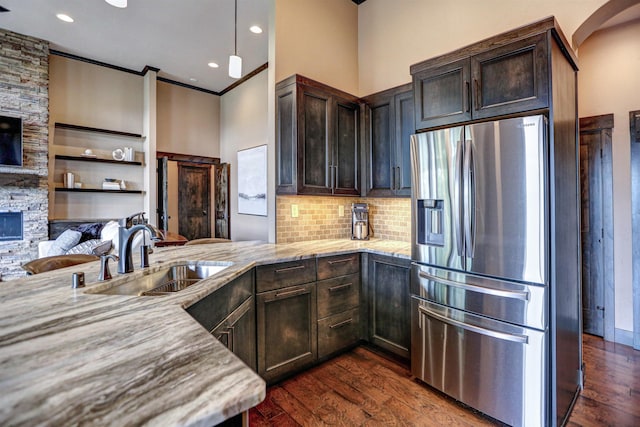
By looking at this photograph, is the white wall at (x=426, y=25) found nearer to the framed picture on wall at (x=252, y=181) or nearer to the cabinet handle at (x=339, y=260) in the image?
the cabinet handle at (x=339, y=260)

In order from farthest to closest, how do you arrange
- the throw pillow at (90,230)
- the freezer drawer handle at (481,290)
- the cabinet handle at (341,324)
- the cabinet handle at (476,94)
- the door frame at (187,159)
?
1. the door frame at (187,159)
2. the throw pillow at (90,230)
3. the cabinet handle at (341,324)
4. the cabinet handle at (476,94)
5. the freezer drawer handle at (481,290)

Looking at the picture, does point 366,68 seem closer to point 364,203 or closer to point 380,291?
point 364,203

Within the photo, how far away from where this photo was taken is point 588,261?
10.4 feet

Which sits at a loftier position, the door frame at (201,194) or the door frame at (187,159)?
the door frame at (187,159)

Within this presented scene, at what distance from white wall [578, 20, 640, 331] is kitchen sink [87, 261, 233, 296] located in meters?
3.70

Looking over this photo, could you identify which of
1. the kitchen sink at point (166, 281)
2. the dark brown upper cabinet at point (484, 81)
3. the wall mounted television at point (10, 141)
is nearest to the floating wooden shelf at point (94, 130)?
the wall mounted television at point (10, 141)

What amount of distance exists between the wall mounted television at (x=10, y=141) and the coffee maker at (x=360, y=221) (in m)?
5.14

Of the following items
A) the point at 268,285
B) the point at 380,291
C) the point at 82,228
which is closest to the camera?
the point at 268,285

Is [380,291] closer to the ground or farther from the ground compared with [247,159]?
closer to the ground

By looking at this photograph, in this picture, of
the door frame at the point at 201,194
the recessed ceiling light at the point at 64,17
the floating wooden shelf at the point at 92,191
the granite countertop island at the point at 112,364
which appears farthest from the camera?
the door frame at the point at 201,194

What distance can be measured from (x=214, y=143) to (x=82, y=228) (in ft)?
9.95

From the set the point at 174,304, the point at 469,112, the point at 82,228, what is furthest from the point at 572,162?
the point at 82,228

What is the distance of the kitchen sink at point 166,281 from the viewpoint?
5.05 ft

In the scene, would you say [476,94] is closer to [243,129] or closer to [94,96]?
[243,129]
